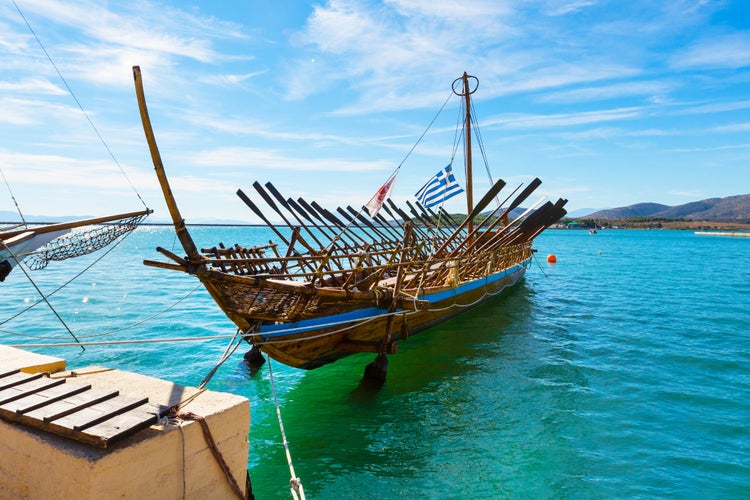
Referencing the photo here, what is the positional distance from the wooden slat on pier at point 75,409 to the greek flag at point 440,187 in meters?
15.1

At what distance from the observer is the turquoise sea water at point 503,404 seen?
281 inches

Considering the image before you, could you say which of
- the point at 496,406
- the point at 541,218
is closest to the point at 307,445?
the point at 496,406

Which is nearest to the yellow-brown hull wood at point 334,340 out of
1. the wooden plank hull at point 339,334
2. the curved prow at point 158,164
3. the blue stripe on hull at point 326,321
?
the wooden plank hull at point 339,334

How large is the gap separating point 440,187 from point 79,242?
1269cm

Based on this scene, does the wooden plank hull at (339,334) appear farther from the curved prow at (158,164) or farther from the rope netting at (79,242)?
the rope netting at (79,242)

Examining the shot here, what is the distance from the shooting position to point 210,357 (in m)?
13.7

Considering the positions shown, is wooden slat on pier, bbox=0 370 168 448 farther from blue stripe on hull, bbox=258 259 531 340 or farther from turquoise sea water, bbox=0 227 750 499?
blue stripe on hull, bbox=258 259 531 340

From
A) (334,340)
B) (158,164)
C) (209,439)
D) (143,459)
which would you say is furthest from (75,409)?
(334,340)

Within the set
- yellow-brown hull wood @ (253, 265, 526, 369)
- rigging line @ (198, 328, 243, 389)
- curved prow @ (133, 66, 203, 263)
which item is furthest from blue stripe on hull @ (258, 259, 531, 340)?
curved prow @ (133, 66, 203, 263)

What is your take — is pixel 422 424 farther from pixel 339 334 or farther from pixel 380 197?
pixel 380 197

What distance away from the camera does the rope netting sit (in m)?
13.4

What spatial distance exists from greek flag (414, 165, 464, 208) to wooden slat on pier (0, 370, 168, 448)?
15098 millimetres

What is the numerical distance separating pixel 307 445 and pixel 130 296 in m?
21.4

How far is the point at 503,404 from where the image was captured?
9.80 metres
